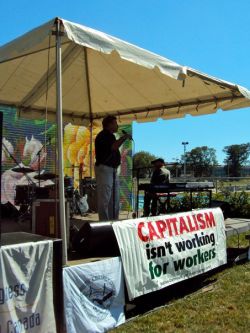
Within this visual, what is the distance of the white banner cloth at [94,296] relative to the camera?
151 inches

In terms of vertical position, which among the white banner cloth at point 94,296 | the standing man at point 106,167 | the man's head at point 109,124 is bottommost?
the white banner cloth at point 94,296

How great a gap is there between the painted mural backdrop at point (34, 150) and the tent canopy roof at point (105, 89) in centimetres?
109

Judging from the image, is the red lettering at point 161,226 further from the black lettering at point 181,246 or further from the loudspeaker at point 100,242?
the loudspeaker at point 100,242

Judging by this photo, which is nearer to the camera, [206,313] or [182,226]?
[206,313]

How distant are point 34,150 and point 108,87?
13.1 ft

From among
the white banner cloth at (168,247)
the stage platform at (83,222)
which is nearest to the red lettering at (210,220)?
the white banner cloth at (168,247)

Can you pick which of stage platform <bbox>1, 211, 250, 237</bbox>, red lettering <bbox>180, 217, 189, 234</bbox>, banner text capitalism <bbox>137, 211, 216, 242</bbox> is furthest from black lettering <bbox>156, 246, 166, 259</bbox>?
stage platform <bbox>1, 211, 250, 237</bbox>

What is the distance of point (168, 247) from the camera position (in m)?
5.09

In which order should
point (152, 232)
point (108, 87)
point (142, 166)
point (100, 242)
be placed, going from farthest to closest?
point (142, 166)
point (108, 87)
point (152, 232)
point (100, 242)

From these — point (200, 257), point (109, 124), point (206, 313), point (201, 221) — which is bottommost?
point (206, 313)

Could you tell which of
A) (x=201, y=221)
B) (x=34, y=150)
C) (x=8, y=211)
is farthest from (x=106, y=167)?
(x=34, y=150)

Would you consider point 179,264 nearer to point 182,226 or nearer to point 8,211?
point 182,226

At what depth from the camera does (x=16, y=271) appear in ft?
11.1

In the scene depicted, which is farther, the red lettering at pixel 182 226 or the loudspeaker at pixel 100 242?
the red lettering at pixel 182 226
